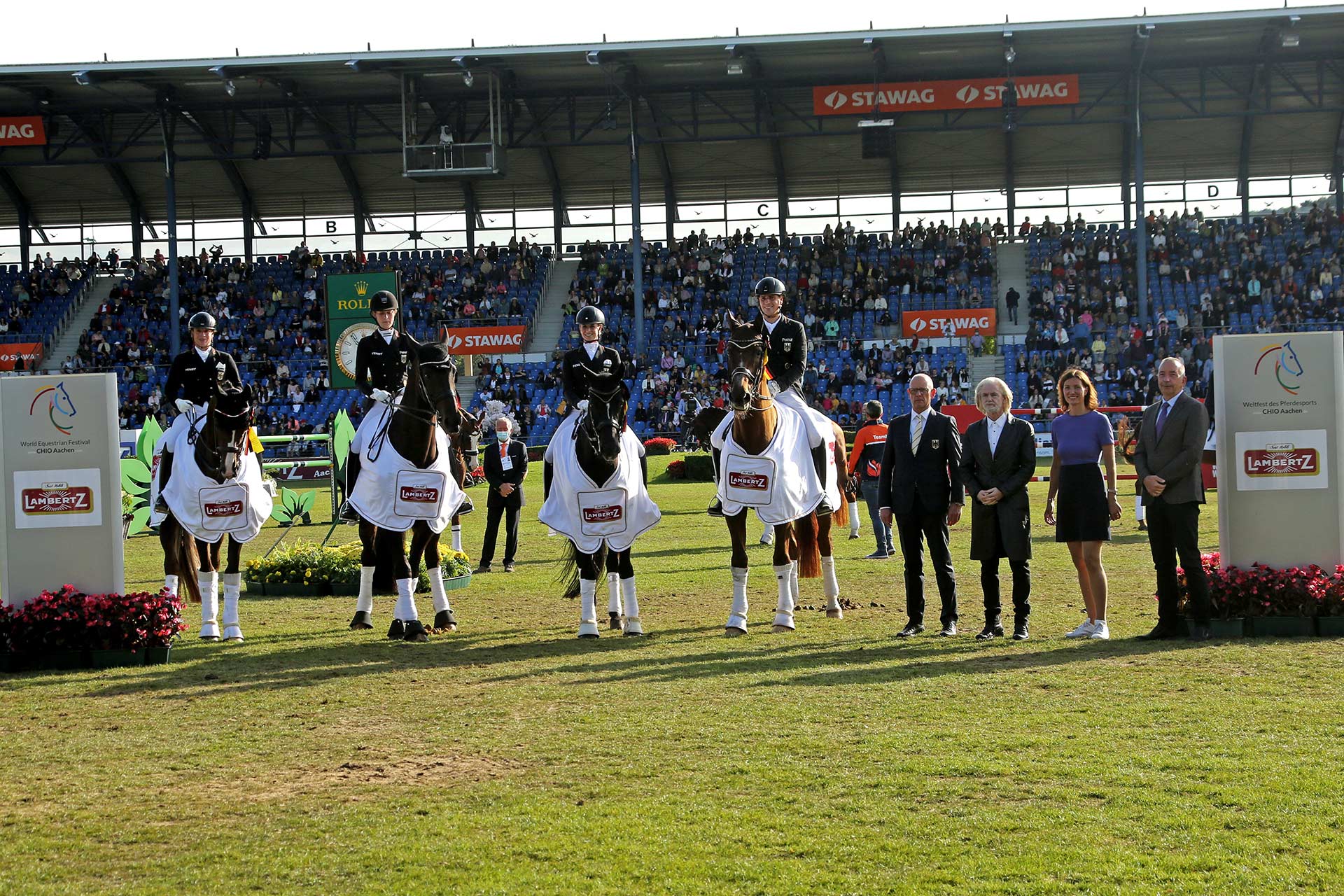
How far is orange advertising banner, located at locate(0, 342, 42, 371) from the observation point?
1816 inches

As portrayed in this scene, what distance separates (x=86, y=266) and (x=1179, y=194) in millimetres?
40720

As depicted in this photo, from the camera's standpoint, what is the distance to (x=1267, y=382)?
1061 centimetres

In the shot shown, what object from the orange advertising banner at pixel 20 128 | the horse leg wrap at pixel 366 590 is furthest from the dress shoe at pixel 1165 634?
the orange advertising banner at pixel 20 128

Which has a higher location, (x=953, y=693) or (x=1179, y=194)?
(x=1179, y=194)

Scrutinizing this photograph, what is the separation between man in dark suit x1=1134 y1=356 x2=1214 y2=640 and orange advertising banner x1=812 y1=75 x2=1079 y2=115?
105ft

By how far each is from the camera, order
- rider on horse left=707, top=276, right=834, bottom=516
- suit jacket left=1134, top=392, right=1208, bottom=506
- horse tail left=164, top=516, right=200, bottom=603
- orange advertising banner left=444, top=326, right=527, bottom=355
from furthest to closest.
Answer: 1. orange advertising banner left=444, top=326, right=527, bottom=355
2. rider on horse left=707, top=276, right=834, bottom=516
3. horse tail left=164, top=516, right=200, bottom=603
4. suit jacket left=1134, top=392, right=1208, bottom=506

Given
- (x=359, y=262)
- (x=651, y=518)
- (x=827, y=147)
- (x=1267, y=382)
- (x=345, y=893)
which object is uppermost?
(x=827, y=147)

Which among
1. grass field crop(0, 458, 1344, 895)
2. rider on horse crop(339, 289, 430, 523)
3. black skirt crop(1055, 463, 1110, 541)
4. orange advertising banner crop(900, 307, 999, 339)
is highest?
orange advertising banner crop(900, 307, 999, 339)

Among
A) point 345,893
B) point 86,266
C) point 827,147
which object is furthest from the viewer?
point 86,266

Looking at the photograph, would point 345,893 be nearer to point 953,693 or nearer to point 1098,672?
point 953,693

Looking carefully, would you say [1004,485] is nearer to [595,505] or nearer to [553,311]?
[595,505]


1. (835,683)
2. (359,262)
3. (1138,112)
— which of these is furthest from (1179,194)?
(835,683)

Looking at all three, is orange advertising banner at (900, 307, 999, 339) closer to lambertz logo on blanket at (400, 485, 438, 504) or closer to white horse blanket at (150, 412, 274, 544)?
lambertz logo on blanket at (400, 485, 438, 504)

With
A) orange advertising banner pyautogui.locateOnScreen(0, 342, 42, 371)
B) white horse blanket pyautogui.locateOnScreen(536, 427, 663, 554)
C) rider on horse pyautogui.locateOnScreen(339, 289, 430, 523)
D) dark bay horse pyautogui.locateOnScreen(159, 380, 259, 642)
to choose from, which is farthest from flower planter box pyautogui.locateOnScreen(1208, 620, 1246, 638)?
orange advertising banner pyautogui.locateOnScreen(0, 342, 42, 371)
